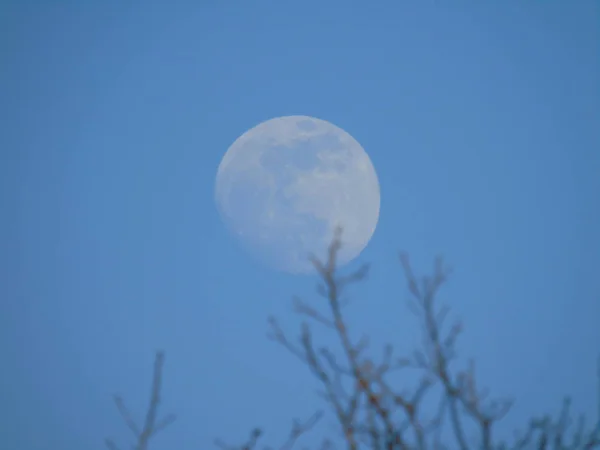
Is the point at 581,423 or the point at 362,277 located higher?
the point at 362,277

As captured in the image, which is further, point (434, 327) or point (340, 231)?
point (434, 327)

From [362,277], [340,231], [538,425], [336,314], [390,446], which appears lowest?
[390,446]

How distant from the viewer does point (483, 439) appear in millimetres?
2682

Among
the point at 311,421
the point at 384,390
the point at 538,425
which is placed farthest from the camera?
the point at 311,421

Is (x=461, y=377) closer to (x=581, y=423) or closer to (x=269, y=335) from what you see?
(x=581, y=423)

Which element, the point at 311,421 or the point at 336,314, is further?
the point at 311,421

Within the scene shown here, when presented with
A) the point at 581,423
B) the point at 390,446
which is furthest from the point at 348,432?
the point at 581,423

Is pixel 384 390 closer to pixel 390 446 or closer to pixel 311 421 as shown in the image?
pixel 390 446

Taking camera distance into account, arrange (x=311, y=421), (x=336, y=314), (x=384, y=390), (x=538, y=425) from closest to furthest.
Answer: (x=336, y=314) < (x=384, y=390) < (x=538, y=425) < (x=311, y=421)

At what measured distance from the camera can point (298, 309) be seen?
110 inches

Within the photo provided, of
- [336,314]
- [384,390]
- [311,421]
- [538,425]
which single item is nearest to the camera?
[336,314]

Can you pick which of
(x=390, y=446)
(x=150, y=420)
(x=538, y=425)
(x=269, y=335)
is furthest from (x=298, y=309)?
(x=538, y=425)

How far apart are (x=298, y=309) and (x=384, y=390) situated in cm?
71

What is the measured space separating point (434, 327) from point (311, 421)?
1213mm
